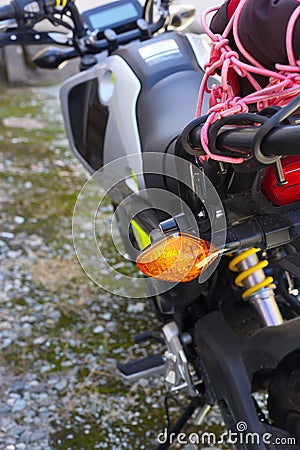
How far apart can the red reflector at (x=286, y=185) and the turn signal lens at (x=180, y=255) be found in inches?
6.3

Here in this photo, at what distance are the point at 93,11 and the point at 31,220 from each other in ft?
5.18

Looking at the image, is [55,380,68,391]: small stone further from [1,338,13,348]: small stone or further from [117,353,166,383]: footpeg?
[117,353,166,383]: footpeg

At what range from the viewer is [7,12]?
2.12 m

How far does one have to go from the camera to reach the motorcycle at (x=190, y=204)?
4.01ft

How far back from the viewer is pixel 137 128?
6.16 feet

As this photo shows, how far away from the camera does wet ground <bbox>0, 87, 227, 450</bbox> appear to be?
7.64 ft

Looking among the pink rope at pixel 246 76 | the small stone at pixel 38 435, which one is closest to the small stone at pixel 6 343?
the small stone at pixel 38 435

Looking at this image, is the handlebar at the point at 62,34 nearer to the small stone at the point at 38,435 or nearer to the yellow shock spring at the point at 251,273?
the yellow shock spring at the point at 251,273

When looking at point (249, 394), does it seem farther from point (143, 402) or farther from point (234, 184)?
point (143, 402)

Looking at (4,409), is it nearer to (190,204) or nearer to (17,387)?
(17,387)

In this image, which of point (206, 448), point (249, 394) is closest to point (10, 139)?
point (206, 448)

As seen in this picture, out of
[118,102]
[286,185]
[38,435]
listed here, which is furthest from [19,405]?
[286,185]

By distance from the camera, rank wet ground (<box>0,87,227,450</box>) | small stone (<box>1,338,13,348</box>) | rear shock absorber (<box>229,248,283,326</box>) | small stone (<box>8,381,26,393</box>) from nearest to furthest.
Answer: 1. rear shock absorber (<box>229,248,283,326</box>)
2. wet ground (<box>0,87,227,450</box>)
3. small stone (<box>8,381,26,393</box>)
4. small stone (<box>1,338,13,348</box>)

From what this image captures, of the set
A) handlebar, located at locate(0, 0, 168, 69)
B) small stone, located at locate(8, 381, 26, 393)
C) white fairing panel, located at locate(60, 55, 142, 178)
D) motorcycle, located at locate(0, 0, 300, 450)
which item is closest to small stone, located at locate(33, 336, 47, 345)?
small stone, located at locate(8, 381, 26, 393)
